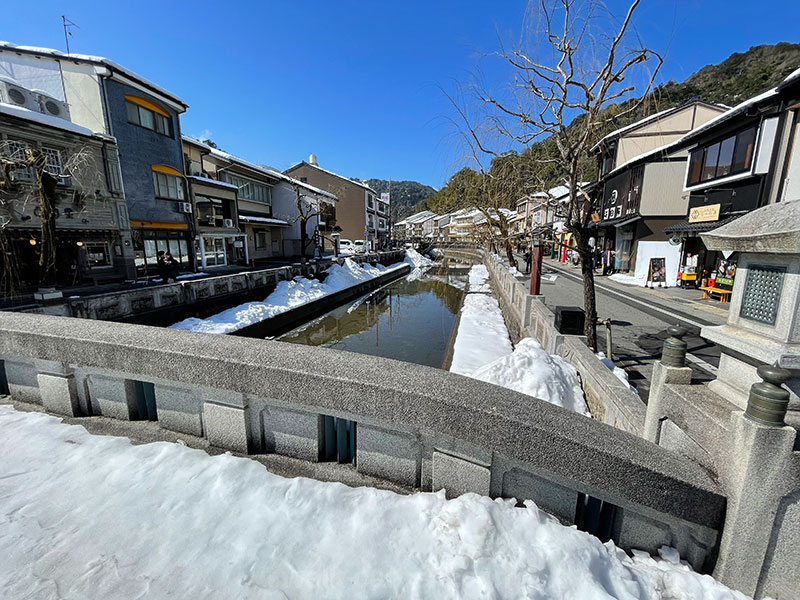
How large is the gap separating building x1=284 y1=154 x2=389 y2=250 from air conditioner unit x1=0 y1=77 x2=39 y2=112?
1111 inches

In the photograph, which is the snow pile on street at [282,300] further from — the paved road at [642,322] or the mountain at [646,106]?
the paved road at [642,322]

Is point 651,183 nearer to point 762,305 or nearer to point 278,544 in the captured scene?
point 762,305

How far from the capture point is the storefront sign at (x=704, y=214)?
1451 cm

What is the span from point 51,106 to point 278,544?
2318 cm

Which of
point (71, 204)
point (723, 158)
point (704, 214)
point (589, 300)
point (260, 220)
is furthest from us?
point (260, 220)

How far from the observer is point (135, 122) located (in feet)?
56.1

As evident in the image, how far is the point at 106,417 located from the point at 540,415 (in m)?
3.96

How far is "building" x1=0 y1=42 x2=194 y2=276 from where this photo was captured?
15.4 metres

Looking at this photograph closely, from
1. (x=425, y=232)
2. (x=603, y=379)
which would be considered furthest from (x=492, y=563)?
(x=425, y=232)

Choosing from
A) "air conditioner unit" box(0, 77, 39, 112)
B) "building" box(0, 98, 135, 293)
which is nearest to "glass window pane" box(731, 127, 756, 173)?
"building" box(0, 98, 135, 293)

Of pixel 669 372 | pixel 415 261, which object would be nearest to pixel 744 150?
pixel 669 372

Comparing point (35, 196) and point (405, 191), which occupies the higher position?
point (405, 191)

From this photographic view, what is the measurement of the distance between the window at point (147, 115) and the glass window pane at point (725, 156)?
28734 millimetres

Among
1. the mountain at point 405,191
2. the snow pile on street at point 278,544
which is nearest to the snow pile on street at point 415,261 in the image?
the snow pile on street at point 278,544
